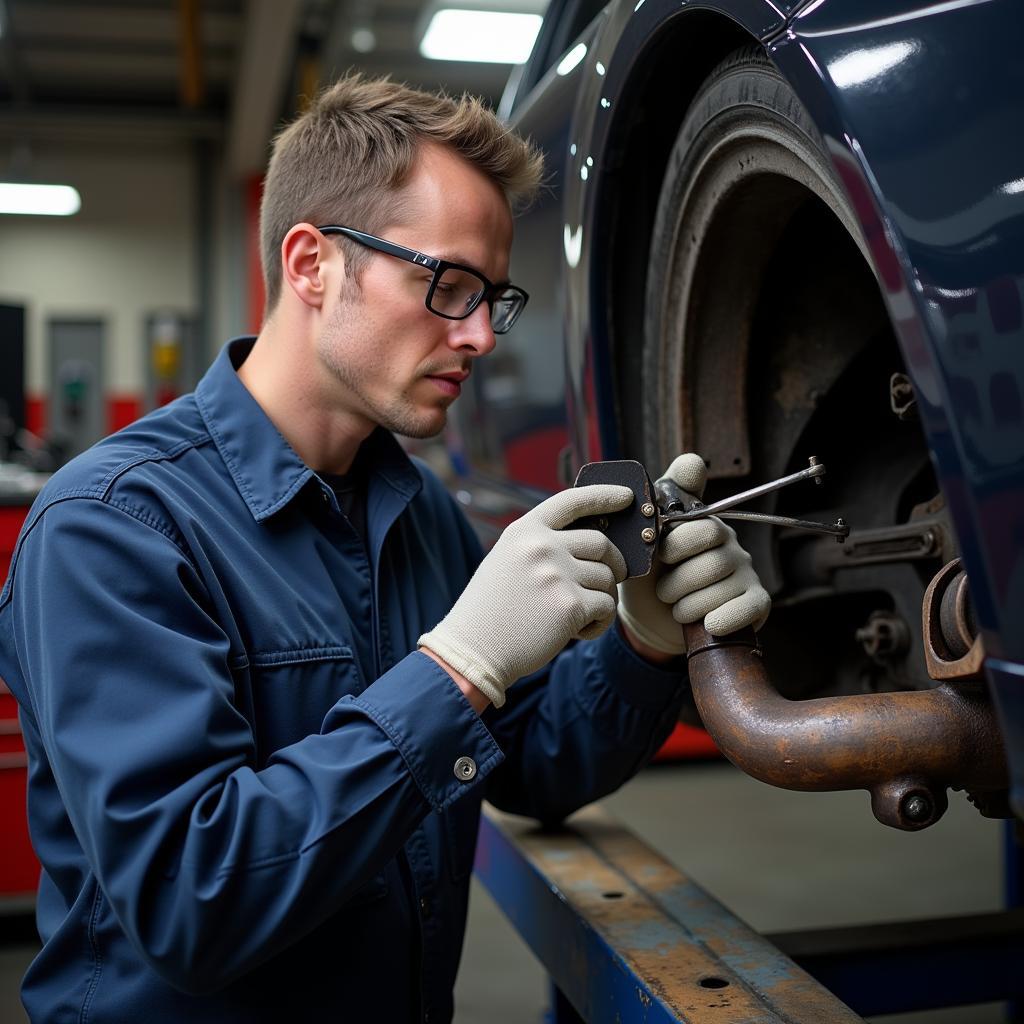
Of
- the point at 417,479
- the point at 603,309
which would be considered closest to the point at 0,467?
the point at 417,479

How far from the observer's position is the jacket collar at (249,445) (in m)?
1.12

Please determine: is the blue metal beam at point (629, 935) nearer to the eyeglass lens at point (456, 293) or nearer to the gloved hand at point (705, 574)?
the gloved hand at point (705, 574)

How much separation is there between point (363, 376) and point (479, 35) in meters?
5.21

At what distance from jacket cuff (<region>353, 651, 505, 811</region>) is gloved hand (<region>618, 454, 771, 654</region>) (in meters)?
0.23

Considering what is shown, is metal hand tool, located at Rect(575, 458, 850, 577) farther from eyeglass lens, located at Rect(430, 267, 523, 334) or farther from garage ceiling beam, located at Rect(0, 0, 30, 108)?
garage ceiling beam, located at Rect(0, 0, 30, 108)

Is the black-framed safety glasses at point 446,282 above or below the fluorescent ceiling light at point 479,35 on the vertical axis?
below

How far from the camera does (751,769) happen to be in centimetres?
93

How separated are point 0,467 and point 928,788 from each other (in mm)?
2768

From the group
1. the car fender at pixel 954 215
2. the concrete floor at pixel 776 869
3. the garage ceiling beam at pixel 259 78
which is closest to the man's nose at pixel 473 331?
the car fender at pixel 954 215

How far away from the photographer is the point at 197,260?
8.41 meters

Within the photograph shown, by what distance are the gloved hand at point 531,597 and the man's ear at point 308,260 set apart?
1.18ft

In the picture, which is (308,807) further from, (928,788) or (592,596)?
(928,788)

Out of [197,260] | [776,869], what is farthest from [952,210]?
[197,260]

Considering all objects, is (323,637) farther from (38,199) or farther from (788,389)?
(38,199)
